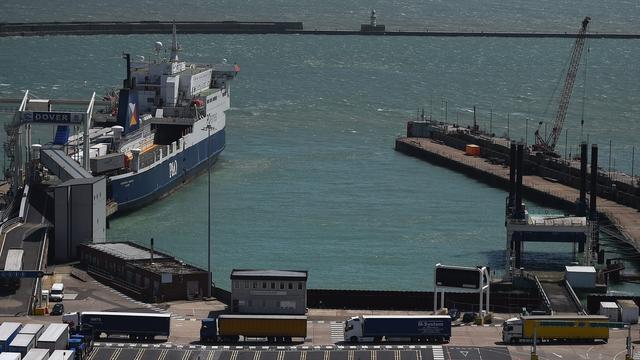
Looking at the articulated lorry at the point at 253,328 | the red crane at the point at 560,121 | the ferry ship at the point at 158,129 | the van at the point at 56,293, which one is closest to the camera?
the articulated lorry at the point at 253,328

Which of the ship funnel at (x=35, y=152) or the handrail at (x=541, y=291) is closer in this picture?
the handrail at (x=541, y=291)

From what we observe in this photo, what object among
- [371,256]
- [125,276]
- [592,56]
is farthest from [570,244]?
[592,56]

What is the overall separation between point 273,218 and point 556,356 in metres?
34.1

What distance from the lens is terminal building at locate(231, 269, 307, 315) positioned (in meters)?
64.4

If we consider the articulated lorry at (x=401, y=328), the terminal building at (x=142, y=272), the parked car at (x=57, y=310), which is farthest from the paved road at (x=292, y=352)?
the terminal building at (x=142, y=272)

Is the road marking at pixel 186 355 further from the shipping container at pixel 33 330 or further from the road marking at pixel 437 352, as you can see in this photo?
the road marking at pixel 437 352

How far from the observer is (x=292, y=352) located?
5956 centimetres

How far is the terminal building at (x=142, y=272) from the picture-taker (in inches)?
2687

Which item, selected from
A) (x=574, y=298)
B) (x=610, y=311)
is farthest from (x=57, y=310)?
(x=610, y=311)

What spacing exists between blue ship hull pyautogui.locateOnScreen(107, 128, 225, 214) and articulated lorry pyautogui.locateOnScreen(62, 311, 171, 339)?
25.2 meters

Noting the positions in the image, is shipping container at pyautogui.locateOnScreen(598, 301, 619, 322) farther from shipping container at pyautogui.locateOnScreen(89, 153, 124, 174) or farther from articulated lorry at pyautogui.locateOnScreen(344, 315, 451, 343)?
shipping container at pyautogui.locateOnScreen(89, 153, 124, 174)

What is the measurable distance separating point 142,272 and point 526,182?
41559 millimetres

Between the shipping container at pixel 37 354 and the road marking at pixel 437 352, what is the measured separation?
13.5 m

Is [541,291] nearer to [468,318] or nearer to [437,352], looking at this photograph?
[468,318]
